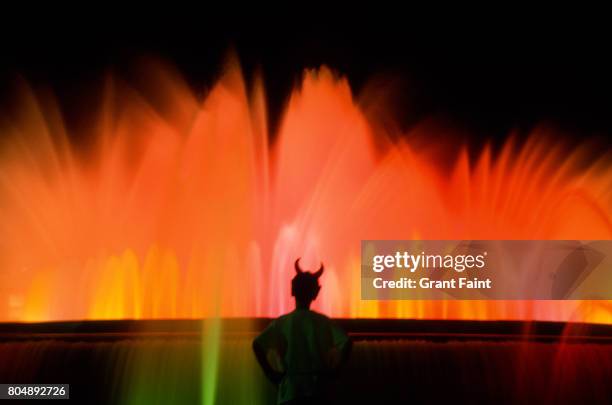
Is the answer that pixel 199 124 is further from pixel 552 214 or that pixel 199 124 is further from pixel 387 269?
pixel 552 214

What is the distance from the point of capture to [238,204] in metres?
16.7

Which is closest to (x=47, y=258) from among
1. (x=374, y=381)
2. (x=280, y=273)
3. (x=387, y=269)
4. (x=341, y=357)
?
(x=280, y=273)

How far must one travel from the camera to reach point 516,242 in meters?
18.5

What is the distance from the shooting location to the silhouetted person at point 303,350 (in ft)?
17.4

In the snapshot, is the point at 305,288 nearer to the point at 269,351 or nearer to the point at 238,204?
the point at 269,351

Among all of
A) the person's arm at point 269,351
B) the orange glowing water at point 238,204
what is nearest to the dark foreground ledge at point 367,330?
the orange glowing water at point 238,204

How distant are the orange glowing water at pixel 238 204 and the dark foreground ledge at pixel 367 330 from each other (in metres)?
3.26

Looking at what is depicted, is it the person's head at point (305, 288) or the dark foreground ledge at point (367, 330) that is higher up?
the dark foreground ledge at point (367, 330)

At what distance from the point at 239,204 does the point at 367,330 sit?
6.41 meters

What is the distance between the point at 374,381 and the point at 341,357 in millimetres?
5318

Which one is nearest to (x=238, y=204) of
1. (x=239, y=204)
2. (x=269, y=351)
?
(x=239, y=204)

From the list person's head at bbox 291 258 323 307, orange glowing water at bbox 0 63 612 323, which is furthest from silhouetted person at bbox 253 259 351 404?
orange glowing water at bbox 0 63 612 323

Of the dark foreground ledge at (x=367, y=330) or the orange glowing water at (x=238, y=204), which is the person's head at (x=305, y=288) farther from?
the orange glowing water at (x=238, y=204)

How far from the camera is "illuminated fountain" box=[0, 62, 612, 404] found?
53.3 ft
